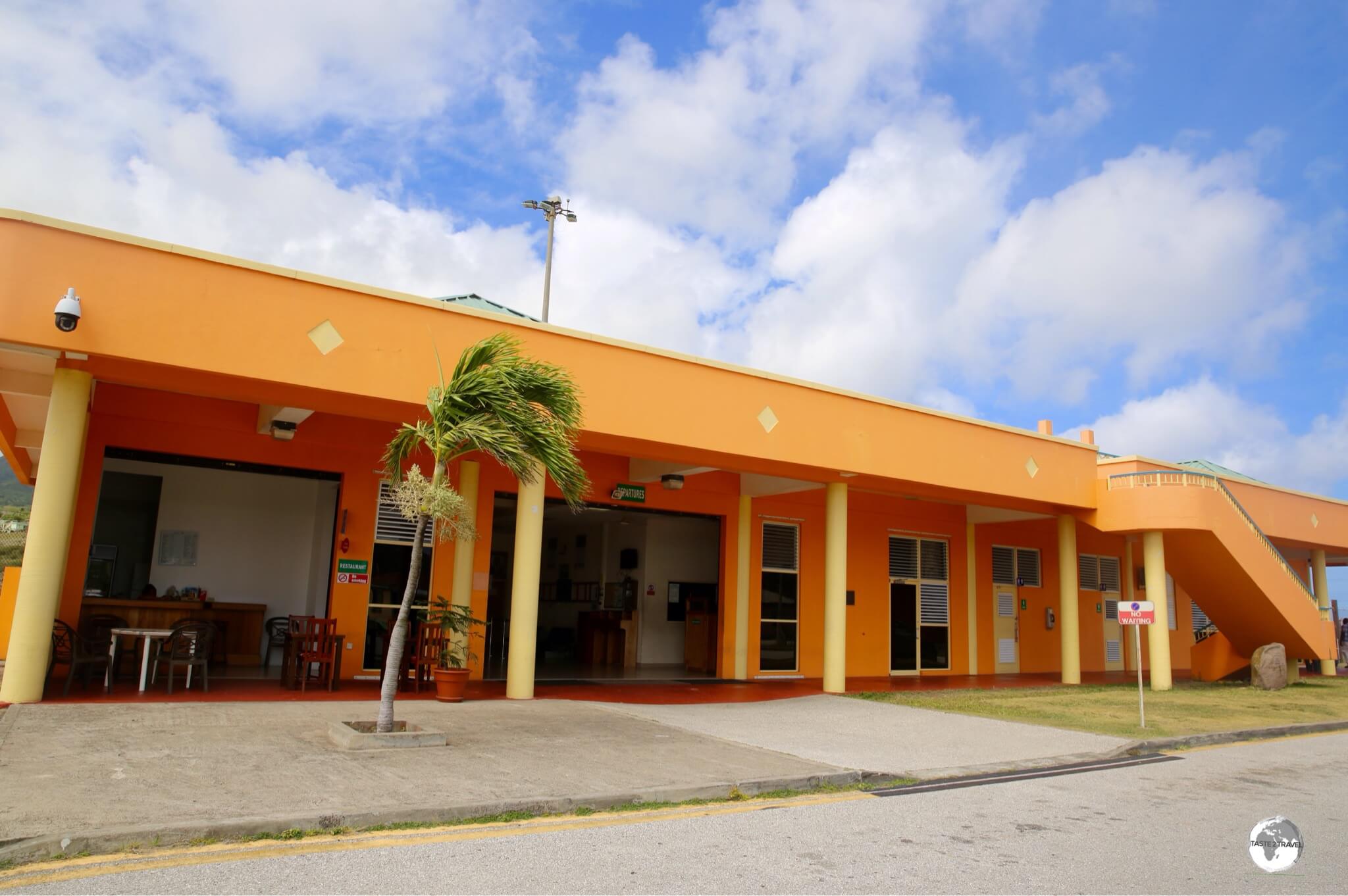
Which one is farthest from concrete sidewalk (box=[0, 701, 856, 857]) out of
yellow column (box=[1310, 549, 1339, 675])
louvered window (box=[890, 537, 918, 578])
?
yellow column (box=[1310, 549, 1339, 675])

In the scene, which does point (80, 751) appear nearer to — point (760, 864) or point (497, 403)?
point (497, 403)

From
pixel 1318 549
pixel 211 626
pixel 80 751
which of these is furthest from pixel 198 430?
pixel 1318 549

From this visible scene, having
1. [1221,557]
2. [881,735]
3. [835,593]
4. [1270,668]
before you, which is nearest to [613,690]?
[835,593]

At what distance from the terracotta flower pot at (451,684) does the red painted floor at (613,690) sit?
0.47 m

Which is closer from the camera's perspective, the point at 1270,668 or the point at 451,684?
the point at 451,684

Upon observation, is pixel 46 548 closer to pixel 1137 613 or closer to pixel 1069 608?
pixel 1137 613

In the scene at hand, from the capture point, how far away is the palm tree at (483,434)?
27.6ft

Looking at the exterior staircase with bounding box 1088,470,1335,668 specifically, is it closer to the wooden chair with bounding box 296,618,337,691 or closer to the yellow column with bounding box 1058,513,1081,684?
the yellow column with bounding box 1058,513,1081,684

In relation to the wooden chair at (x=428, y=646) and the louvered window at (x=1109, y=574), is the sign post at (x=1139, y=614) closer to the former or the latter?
the wooden chair at (x=428, y=646)

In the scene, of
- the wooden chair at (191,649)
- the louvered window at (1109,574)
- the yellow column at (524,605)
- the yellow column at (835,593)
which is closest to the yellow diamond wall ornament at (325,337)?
the yellow column at (524,605)

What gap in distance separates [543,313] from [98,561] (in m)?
14.9

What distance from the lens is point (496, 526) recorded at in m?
23.0

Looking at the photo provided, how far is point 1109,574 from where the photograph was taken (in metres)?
23.8

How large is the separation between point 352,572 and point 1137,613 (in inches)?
416
